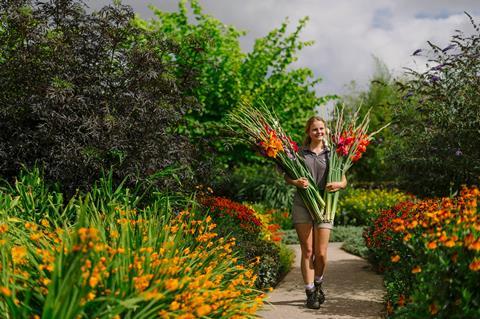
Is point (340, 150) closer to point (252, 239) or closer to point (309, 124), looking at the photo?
point (309, 124)

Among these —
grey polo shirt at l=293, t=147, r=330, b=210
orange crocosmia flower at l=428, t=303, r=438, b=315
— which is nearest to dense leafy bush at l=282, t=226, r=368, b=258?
grey polo shirt at l=293, t=147, r=330, b=210

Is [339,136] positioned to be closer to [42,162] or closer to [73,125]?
[73,125]

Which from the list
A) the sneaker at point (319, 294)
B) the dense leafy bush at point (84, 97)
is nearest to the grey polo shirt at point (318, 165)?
the sneaker at point (319, 294)

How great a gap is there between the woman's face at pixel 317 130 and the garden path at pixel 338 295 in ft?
5.40

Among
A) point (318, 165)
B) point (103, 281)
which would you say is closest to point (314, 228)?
point (318, 165)

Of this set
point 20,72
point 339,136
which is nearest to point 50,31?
point 20,72

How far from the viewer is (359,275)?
7.70 metres

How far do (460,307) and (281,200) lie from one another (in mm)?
11753

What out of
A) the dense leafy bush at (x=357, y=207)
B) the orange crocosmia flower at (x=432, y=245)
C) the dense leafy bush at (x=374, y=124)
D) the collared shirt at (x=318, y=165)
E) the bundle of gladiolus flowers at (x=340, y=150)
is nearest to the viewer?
the orange crocosmia flower at (x=432, y=245)

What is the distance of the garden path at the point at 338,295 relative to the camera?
5.56m

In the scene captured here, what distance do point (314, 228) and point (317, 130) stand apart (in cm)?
97

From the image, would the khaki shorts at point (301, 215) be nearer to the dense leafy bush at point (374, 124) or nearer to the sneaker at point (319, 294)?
the sneaker at point (319, 294)

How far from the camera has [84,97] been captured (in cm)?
645

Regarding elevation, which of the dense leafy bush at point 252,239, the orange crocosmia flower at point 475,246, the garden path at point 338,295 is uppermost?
the orange crocosmia flower at point 475,246
